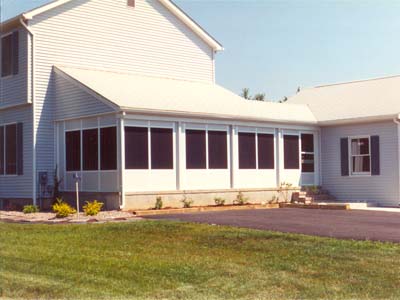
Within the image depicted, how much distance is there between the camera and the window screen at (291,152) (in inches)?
981

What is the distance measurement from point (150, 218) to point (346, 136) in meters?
10.5

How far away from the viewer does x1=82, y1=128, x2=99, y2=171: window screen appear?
21203mm

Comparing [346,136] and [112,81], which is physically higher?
[112,81]

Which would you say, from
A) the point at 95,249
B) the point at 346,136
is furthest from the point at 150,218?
the point at 346,136

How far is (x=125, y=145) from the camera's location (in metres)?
20.0

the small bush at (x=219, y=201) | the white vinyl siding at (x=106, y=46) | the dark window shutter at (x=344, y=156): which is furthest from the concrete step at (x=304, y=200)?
the white vinyl siding at (x=106, y=46)

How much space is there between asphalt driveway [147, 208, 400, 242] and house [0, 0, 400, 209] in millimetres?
3263

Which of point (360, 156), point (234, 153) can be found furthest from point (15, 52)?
point (360, 156)

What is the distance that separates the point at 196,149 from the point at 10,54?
7.87 meters

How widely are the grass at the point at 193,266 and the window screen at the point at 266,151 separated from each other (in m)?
10.1

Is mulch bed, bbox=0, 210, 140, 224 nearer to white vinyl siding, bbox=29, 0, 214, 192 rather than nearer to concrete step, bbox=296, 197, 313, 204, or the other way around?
white vinyl siding, bbox=29, 0, 214, 192

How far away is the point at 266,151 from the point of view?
24.2 metres

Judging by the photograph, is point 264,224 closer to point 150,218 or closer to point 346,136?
point 150,218

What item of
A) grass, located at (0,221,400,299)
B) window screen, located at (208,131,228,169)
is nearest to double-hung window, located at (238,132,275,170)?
window screen, located at (208,131,228,169)
